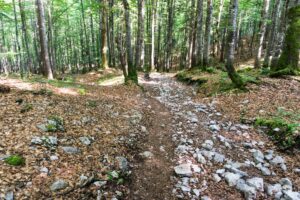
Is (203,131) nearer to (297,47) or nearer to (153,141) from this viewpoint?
(153,141)

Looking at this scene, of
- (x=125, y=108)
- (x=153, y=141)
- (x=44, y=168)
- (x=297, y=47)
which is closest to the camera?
(x=44, y=168)

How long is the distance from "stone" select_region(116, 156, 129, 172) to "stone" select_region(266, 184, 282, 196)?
2.81m

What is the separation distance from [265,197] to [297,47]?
874 centimetres

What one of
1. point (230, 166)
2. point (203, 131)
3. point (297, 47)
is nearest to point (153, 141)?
point (203, 131)

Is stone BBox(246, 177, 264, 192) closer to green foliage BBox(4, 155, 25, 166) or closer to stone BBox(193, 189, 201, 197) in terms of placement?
stone BBox(193, 189, 201, 197)

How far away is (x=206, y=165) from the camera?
5.24 meters

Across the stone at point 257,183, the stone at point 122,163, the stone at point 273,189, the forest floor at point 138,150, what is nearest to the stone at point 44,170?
the forest floor at point 138,150

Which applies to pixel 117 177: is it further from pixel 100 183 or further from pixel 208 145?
pixel 208 145

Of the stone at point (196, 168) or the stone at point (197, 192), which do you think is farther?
the stone at point (196, 168)

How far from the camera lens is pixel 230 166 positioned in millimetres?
5117

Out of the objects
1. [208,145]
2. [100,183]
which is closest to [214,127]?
[208,145]

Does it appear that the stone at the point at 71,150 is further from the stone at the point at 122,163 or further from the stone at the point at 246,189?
the stone at the point at 246,189

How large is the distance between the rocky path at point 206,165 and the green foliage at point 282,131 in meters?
0.36

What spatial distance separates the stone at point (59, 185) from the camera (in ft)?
12.5
